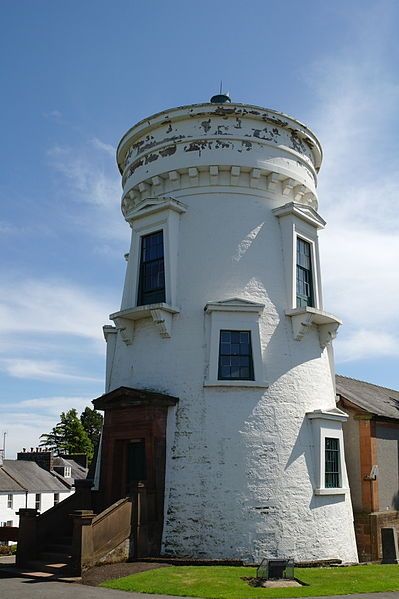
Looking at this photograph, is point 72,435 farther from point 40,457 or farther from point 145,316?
point 145,316

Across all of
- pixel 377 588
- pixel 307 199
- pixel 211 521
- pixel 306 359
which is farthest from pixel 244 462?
pixel 307 199

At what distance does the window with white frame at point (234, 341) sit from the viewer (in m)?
17.2

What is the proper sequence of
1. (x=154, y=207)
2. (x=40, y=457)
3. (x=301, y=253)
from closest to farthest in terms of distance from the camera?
(x=154, y=207) < (x=301, y=253) < (x=40, y=457)

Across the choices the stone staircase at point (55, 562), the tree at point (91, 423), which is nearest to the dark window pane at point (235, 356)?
the stone staircase at point (55, 562)

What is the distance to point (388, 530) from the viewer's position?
55.9ft

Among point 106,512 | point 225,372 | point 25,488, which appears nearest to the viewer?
point 106,512

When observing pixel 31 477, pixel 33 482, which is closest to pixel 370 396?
pixel 33 482

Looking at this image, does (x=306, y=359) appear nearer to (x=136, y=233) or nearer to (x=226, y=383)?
(x=226, y=383)

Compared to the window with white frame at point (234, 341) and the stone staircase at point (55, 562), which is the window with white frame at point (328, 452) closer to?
the window with white frame at point (234, 341)

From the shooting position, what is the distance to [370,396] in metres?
27.0

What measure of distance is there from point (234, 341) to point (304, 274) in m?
3.45

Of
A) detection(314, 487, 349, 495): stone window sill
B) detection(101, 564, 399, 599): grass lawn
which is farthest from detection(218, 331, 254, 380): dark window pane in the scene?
detection(101, 564, 399, 599): grass lawn

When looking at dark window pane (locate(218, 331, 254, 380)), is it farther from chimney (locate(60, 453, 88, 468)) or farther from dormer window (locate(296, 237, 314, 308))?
chimney (locate(60, 453, 88, 468))

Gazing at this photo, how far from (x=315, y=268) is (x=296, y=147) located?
3.77 m
